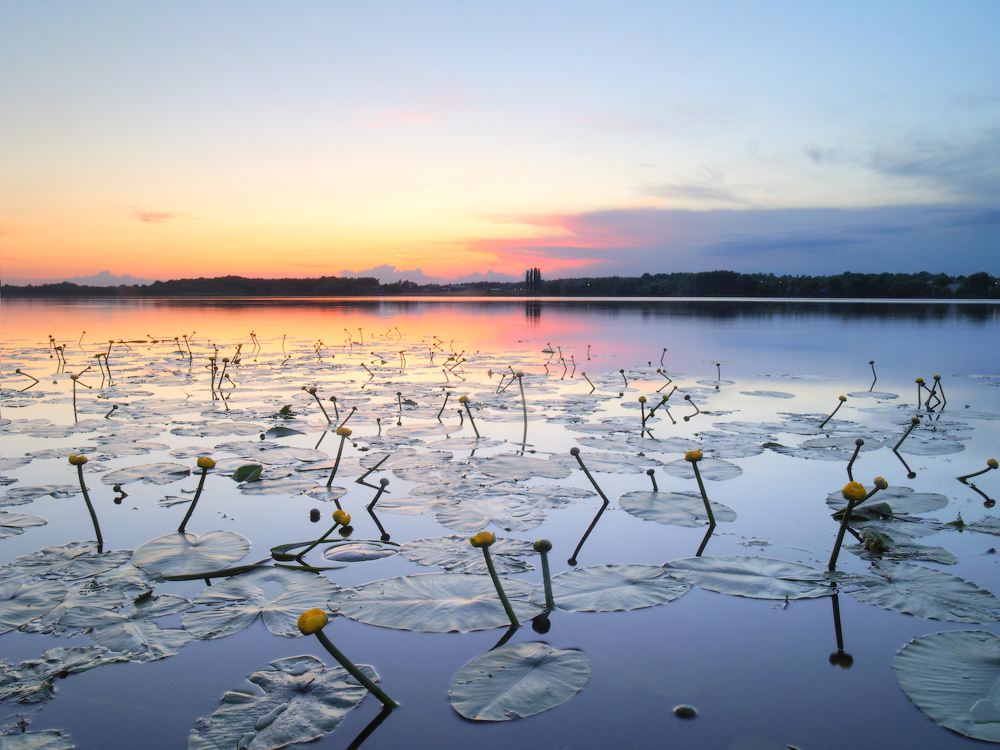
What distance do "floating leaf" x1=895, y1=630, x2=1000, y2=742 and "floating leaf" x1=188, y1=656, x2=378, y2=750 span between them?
1.29 meters

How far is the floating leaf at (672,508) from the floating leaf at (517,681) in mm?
1062

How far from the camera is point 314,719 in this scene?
1231 mm

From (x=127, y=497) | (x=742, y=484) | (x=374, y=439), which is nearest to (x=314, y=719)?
(x=127, y=497)

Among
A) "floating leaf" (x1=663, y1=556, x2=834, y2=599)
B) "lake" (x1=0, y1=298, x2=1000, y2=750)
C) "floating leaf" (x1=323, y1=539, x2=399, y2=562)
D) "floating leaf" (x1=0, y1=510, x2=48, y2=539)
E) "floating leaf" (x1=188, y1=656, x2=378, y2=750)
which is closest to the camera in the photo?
"floating leaf" (x1=188, y1=656, x2=378, y2=750)

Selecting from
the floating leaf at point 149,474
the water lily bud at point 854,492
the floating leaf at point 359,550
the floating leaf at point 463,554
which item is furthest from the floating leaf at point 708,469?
the floating leaf at point 149,474

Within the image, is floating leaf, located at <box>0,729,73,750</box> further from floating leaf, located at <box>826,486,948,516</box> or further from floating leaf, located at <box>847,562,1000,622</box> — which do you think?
floating leaf, located at <box>826,486,948,516</box>

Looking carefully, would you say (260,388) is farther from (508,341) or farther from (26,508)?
(508,341)

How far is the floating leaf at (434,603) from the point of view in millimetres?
1583

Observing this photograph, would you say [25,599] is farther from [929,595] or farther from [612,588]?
[929,595]

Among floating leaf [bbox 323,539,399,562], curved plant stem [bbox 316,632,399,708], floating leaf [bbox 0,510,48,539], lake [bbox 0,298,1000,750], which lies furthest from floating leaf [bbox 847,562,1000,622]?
floating leaf [bbox 0,510,48,539]

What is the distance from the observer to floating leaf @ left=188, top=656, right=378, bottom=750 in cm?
118

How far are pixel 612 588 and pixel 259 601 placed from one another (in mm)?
1072

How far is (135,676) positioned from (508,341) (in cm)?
1150

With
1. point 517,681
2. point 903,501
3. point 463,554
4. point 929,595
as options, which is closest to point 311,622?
point 517,681
